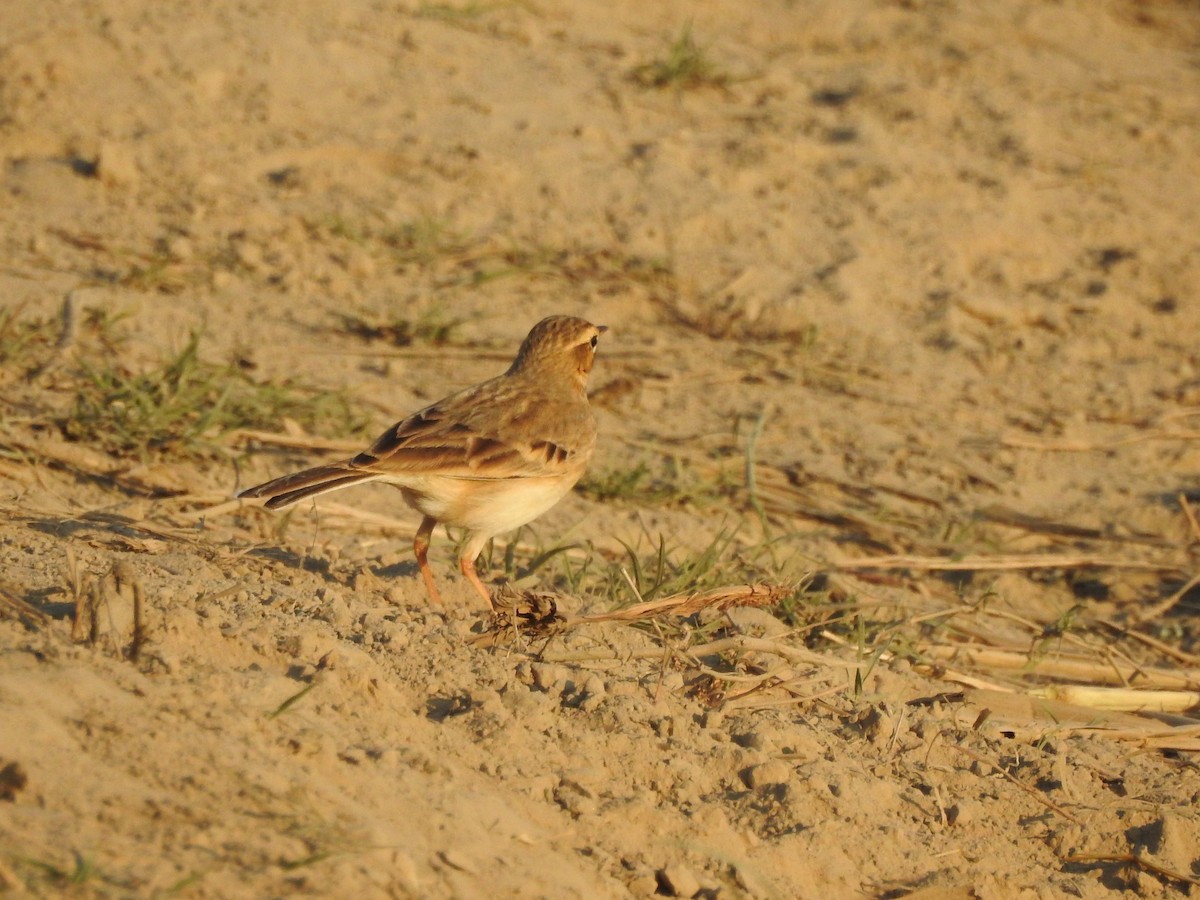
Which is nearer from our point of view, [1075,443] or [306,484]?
[306,484]

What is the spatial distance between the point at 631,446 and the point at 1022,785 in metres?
3.01

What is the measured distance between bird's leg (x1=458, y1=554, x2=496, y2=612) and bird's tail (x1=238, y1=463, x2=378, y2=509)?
494 millimetres

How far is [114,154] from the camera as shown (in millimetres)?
8242

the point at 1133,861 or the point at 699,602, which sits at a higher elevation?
the point at 699,602

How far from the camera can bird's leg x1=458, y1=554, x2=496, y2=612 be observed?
4.90m

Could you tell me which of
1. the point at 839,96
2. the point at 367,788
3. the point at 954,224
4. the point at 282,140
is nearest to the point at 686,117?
the point at 839,96

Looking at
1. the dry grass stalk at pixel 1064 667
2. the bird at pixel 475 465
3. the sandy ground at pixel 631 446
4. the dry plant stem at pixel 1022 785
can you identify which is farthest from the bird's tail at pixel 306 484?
the dry grass stalk at pixel 1064 667

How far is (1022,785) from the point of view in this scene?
451 centimetres

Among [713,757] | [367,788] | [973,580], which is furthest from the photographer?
[973,580]

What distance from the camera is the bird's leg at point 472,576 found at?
4.90 metres

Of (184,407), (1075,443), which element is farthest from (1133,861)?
(184,407)

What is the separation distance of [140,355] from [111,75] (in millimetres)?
2662

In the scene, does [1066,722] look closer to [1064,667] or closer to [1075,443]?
[1064,667]

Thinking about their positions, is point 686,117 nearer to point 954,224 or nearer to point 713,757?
point 954,224
